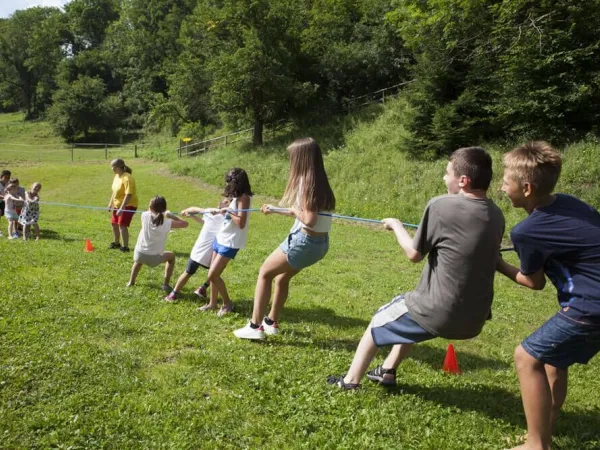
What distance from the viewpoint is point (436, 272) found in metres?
3.29

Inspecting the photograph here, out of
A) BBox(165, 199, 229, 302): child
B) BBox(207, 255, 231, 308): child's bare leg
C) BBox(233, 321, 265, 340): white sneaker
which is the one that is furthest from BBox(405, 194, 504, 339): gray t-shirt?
BBox(165, 199, 229, 302): child

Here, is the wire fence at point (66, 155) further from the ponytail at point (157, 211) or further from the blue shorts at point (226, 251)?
the blue shorts at point (226, 251)

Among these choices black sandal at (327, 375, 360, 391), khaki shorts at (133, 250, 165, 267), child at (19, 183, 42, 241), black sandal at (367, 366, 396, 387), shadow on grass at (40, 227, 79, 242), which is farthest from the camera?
shadow on grass at (40, 227, 79, 242)

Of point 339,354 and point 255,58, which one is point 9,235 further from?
point 255,58

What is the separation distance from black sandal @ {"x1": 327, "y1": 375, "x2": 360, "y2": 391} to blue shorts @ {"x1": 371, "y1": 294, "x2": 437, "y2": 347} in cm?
48

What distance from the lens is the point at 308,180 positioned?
14.0 feet

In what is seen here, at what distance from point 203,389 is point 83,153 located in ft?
144

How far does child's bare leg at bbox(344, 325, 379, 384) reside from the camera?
3.70 metres

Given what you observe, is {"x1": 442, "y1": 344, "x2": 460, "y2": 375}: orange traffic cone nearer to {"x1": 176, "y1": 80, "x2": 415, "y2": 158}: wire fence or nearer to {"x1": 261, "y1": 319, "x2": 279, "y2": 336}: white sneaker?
{"x1": 261, "y1": 319, "x2": 279, "y2": 336}: white sneaker

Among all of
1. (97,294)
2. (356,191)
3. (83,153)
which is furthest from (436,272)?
(83,153)

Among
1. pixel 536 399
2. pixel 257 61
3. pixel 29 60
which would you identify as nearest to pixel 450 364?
pixel 536 399

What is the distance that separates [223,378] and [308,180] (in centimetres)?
198

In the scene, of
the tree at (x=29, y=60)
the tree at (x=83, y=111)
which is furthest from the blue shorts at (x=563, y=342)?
the tree at (x=29, y=60)

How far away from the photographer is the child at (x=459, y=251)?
10.3 feet
